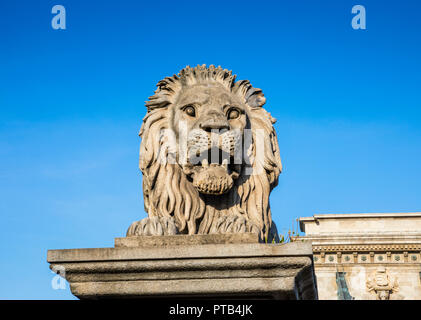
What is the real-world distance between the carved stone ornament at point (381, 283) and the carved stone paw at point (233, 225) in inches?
970

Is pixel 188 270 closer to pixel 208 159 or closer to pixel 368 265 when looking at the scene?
pixel 208 159

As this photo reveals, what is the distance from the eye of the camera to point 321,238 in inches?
1163

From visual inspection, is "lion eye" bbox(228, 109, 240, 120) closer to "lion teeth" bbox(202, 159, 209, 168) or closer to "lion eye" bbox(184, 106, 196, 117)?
"lion eye" bbox(184, 106, 196, 117)

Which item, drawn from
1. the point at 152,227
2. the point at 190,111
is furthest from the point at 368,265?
the point at 152,227

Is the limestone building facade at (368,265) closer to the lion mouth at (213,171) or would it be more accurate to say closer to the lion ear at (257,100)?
the lion ear at (257,100)

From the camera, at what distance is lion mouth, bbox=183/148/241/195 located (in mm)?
6293

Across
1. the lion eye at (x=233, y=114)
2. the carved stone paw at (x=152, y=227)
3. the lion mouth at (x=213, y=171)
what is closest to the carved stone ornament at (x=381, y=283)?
the lion eye at (x=233, y=114)

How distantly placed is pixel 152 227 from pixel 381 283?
2515 cm

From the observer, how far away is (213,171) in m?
6.31

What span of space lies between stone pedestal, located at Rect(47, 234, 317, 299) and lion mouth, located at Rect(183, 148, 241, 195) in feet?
3.49

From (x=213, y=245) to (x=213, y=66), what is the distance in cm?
247

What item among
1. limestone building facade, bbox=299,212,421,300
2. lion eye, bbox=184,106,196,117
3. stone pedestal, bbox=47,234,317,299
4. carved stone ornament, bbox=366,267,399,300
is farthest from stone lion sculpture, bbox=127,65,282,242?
carved stone ornament, bbox=366,267,399,300

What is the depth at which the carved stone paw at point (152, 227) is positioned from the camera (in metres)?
5.87
